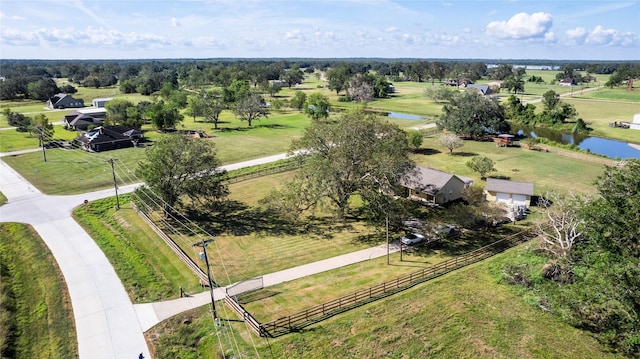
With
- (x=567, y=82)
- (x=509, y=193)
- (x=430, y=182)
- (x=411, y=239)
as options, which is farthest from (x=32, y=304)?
(x=567, y=82)

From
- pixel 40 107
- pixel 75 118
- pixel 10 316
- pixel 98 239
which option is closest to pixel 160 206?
pixel 98 239

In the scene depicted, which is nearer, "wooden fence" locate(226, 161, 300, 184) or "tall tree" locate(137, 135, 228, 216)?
"tall tree" locate(137, 135, 228, 216)

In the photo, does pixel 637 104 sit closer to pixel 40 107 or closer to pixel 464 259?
pixel 464 259

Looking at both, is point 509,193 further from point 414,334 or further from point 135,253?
point 135,253

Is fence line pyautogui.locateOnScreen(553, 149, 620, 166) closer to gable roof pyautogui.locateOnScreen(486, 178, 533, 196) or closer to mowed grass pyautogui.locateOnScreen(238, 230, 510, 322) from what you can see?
gable roof pyautogui.locateOnScreen(486, 178, 533, 196)

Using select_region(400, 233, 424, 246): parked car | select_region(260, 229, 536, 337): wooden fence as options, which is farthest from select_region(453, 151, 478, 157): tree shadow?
select_region(400, 233, 424, 246): parked car

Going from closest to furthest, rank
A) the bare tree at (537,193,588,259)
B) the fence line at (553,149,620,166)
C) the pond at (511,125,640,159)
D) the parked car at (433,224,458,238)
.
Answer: the bare tree at (537,193,588,259)
the parked car at (433,224,458,238)
the fence line at (553,149,620,166)
the pond at (511,125,640,159)
